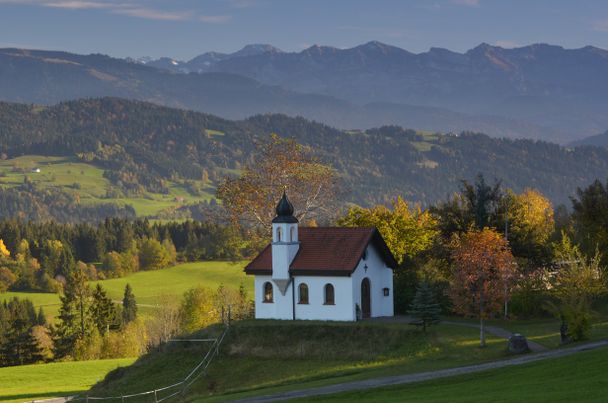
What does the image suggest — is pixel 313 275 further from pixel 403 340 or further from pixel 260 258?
pixel 403 340

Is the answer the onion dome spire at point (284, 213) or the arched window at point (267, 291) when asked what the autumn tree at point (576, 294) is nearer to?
the onion dome spire at point (284, 213)

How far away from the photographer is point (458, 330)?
5872 centimetres

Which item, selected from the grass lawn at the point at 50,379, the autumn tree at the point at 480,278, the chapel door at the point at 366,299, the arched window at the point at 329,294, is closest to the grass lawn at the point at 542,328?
the autumn tree at the point at 480,278

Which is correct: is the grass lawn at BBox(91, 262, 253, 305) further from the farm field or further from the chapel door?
the chapel door

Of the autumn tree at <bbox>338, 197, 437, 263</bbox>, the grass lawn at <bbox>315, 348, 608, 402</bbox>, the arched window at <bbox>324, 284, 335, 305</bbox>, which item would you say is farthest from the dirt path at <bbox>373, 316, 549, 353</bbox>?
the autumn tree at <bbox>338, 197, 437, 263</bbox>

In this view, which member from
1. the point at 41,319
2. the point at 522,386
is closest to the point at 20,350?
the point at 41,319

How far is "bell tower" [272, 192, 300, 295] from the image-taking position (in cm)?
6309

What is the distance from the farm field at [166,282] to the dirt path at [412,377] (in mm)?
114016

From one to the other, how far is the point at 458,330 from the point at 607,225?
14.9m

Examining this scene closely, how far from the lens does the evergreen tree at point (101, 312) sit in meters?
118

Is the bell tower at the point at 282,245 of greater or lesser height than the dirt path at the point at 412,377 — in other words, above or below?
above

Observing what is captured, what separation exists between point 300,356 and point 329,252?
834 centimetres

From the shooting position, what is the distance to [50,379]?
8156 cm

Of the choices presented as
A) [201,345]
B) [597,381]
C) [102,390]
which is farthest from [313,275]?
[597,381]
